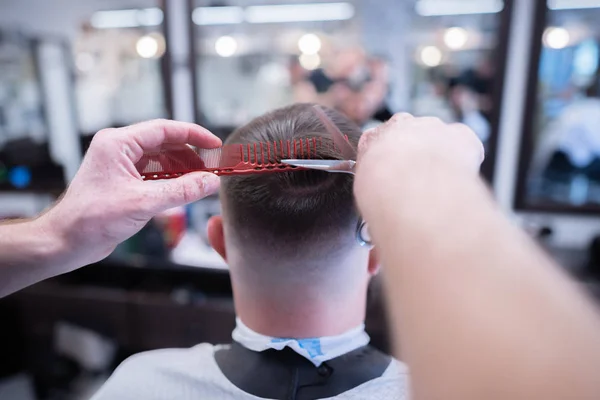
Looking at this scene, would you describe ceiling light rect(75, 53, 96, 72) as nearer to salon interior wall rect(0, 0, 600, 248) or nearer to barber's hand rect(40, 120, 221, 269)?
salon interior wall rect(0, 0, 600, 248)

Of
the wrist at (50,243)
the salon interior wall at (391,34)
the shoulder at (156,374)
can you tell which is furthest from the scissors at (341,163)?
the salon interior wall at (391,34)

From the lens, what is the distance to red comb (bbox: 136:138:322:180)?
773 mm

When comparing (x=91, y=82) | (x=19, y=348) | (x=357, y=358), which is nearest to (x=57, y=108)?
(x=91, y=82)

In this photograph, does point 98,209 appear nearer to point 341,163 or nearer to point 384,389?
point 341,163

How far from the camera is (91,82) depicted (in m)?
2.57

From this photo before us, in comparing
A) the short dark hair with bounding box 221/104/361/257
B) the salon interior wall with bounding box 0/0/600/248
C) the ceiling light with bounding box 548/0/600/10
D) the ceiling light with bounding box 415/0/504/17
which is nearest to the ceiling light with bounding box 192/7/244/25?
the salon interior wall with bounding box 0/0/600/248

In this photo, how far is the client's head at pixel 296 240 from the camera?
87 cm

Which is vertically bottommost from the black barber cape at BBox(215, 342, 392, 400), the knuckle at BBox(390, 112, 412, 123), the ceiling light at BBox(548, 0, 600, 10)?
the black barber cape at BBox(215, 342, 392, 400)

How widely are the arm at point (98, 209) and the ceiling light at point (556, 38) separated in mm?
2061

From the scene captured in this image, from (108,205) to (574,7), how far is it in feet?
7.51

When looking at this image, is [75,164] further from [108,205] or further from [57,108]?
[108,205]

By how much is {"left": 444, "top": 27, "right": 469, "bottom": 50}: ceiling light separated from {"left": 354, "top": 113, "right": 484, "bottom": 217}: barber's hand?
1.86 meters

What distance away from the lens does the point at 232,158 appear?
0.83 meters

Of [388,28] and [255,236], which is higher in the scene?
[388,28]
